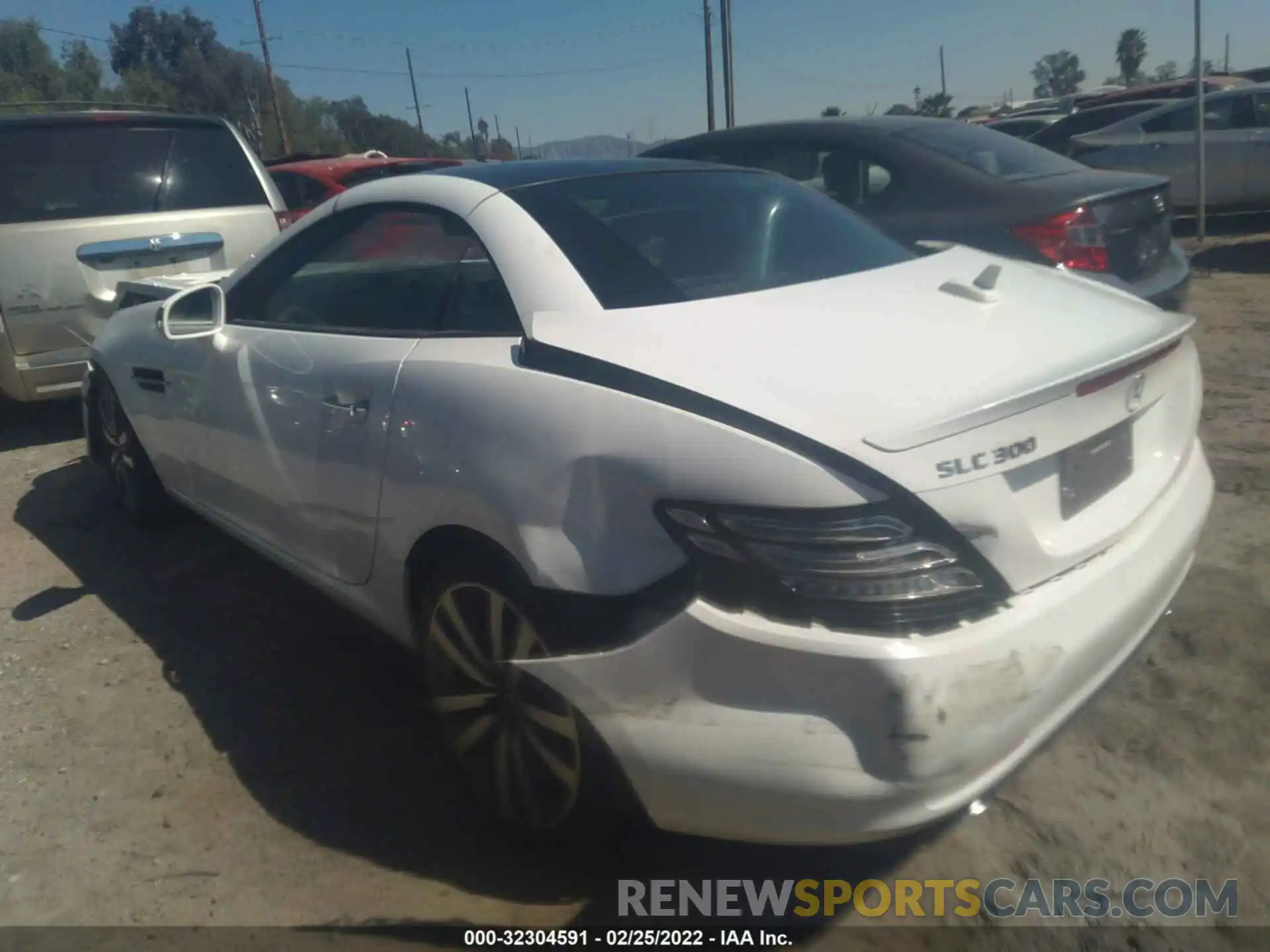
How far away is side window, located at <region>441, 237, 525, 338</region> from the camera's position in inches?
101

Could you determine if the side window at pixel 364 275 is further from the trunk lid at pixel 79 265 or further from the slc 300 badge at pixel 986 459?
the trunk lid at pixel 79 265

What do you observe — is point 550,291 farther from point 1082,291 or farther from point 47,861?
point 47,861

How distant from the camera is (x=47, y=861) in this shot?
267 centimetres

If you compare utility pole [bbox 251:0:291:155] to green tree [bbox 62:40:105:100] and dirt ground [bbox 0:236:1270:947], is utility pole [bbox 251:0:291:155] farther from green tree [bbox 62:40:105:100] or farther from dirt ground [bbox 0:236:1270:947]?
dirt ground [bbox 0:236:1270:947]

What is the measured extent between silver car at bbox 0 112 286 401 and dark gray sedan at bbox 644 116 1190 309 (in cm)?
300

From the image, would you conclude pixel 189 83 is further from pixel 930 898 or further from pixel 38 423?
pixel 930 898

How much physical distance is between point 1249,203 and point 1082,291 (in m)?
10.7

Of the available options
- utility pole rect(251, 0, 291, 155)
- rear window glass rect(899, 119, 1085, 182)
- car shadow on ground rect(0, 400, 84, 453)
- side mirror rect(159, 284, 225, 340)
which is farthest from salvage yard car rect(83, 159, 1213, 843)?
utility pole rect(251, 0, 291, 155)

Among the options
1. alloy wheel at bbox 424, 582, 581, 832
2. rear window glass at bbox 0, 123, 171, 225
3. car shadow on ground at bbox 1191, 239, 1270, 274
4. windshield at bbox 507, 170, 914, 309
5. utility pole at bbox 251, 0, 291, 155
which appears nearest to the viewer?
alloy wheel at bbox 424, 582, 581, 832

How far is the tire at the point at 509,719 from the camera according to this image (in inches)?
88.0

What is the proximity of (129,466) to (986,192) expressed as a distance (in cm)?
393

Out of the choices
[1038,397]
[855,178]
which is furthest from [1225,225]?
[1038,397]

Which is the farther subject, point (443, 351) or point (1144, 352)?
point (443, 351)

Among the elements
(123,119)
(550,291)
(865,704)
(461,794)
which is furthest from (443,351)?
(123,119)
